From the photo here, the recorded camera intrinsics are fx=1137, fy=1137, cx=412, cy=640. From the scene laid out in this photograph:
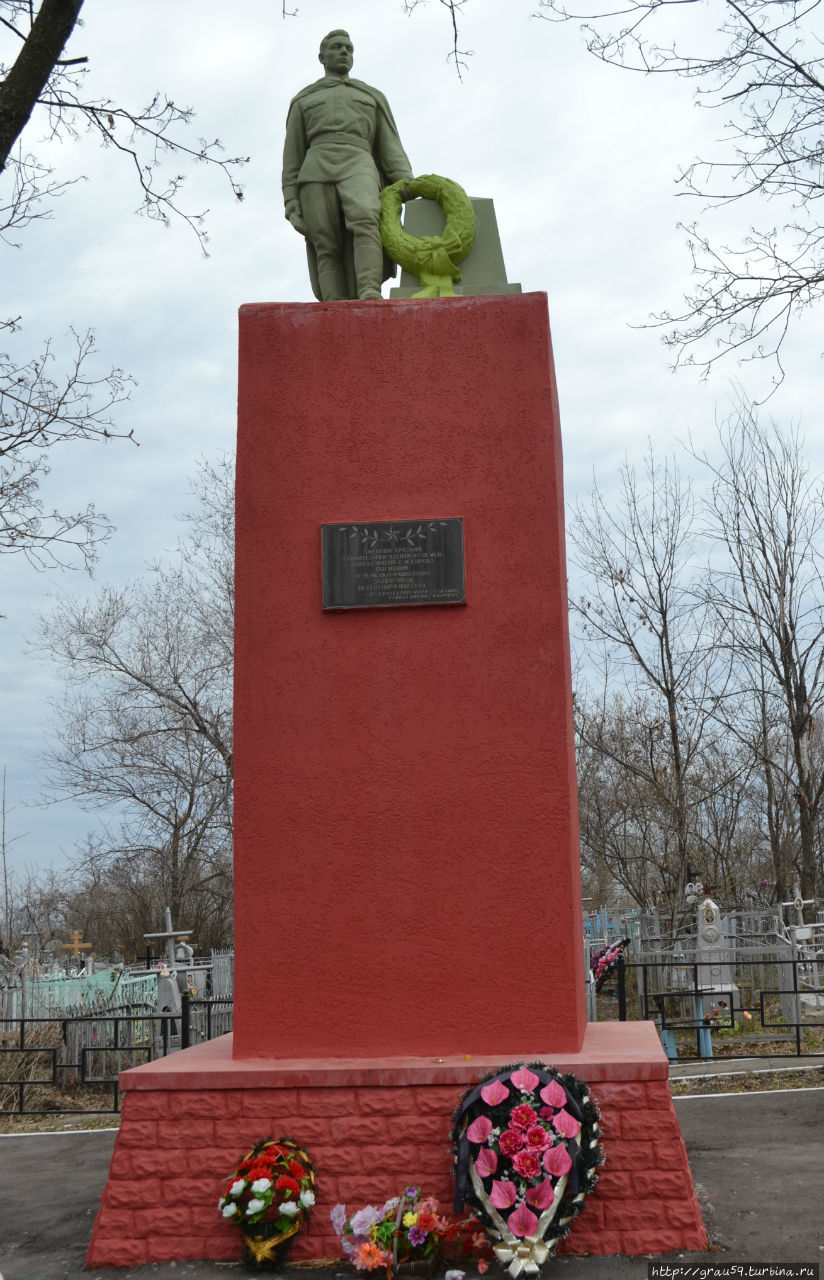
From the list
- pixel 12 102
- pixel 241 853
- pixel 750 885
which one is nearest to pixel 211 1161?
pixel 241 853

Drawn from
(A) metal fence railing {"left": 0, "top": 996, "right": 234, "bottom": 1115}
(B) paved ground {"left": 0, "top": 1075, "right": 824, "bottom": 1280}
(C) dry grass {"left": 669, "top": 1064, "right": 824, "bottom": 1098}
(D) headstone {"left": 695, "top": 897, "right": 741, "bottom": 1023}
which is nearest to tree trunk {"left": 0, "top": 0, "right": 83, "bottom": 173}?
(B) paved ground {"left": 0, "top": 1075, "right": 824, "bottom": 1280}

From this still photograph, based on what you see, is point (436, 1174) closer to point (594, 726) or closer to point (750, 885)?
point (594, 726)

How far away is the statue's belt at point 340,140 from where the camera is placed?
6.66m

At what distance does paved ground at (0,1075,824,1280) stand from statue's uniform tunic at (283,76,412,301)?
5.13 m

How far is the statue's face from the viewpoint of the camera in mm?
6766

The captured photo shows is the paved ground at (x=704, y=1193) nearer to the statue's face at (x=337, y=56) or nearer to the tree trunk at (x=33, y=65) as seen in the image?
the tree trunk at (x=33, y=65)

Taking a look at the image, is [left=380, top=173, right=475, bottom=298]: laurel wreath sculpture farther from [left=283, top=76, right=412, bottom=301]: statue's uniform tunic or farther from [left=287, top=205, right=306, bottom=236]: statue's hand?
[left=287, top=205, right=306, bottom=236]: statue's hand

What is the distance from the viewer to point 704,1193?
5609mm

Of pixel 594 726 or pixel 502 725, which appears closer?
pixel 502 725

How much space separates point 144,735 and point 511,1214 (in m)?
18.5

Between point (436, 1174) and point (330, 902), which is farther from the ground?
point (330, 902)

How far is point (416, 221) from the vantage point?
6.71 meters

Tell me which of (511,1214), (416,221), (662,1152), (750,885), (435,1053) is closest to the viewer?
(511,1214)

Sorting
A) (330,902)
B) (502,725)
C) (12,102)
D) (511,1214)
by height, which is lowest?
(511,1214)
